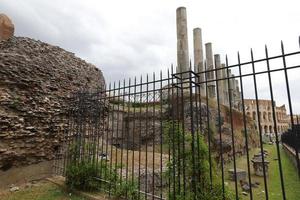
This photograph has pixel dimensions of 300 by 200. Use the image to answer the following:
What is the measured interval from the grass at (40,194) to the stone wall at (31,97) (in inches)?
35.1

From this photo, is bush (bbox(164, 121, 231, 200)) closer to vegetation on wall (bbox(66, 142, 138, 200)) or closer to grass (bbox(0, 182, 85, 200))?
vegetation on wall (bbox(66, 142, 138, 200))

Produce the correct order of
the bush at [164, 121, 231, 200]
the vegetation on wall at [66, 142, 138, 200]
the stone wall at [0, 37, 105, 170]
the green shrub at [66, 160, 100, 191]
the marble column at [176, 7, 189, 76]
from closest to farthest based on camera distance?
the bush at [164, 121, 231, 200] < the vegetation on wall at [66, 142, 138, 200] < the green shrub at [66, 160, 100, 191] < the stone wall at [0, 37, 105, 170] < the marble column at [176, 7, 189, 76]

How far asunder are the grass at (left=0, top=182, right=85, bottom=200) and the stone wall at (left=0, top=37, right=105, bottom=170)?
0.89 meters

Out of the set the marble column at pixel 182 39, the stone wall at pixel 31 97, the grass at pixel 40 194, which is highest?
the marble column at pixel 182 39

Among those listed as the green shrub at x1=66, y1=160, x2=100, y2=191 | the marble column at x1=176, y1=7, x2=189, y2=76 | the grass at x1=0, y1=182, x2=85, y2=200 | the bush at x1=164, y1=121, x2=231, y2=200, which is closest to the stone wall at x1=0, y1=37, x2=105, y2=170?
the grass at x1=0, y1=182, x2=85, y2=200

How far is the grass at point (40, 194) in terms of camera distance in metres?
5.22

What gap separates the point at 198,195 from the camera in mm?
3578

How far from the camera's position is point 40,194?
216 inches

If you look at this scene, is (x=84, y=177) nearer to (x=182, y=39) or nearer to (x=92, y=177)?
(x=92, y=177)

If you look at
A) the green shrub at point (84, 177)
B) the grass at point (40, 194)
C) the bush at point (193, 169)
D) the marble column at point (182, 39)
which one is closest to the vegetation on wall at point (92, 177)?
the green shrub at point (84, 177)

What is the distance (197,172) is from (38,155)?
17.5 feet

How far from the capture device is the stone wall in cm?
620

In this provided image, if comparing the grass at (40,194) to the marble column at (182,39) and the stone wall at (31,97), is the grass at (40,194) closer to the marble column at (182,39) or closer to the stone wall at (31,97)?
the stone wall at (31,97)

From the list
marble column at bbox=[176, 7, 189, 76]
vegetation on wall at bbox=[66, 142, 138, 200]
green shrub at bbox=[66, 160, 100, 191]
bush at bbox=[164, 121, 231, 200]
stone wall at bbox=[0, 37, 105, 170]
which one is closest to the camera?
bush at bbox=[164, 121, 231, 200]
